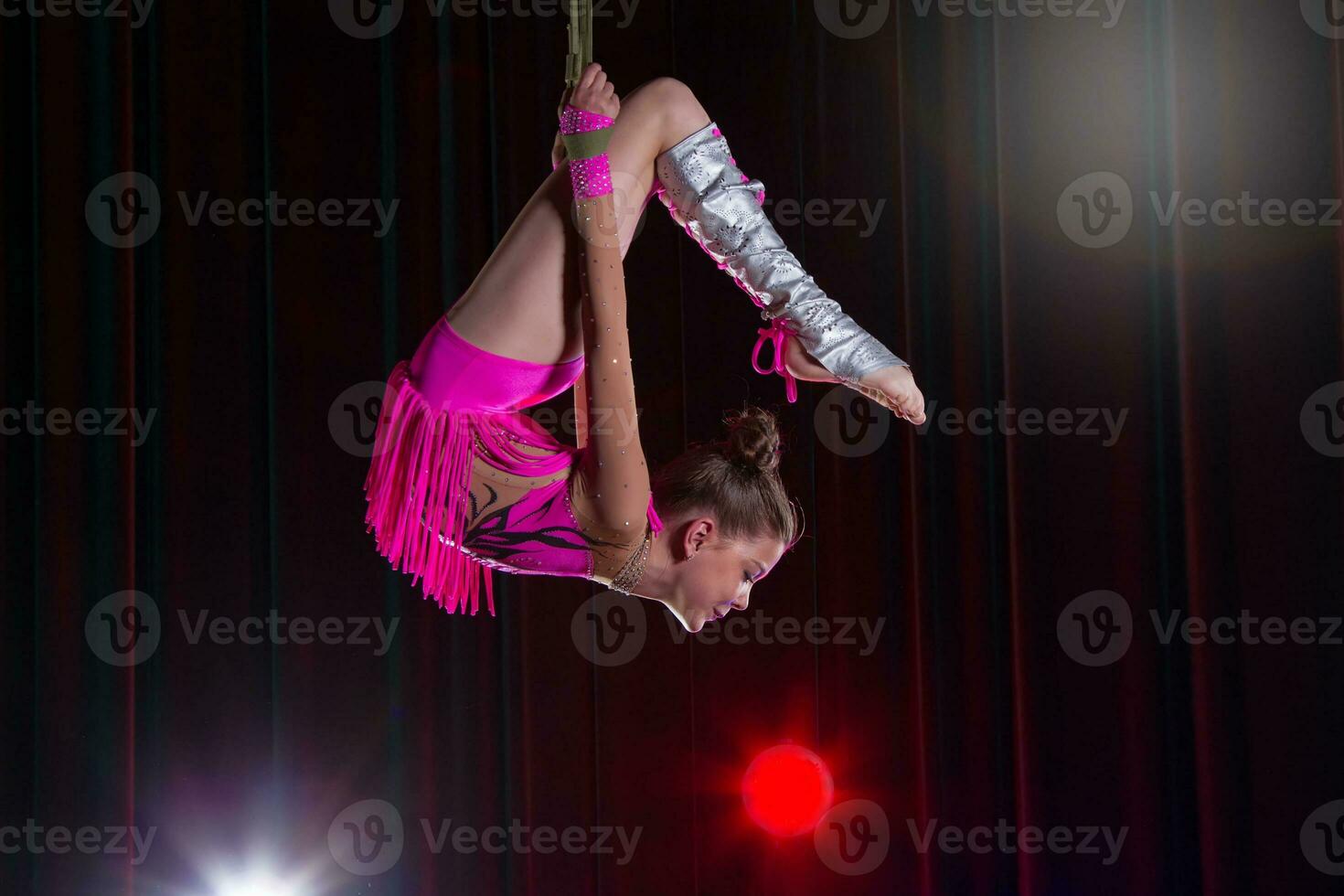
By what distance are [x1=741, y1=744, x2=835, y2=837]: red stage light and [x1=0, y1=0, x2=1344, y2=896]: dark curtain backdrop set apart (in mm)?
40

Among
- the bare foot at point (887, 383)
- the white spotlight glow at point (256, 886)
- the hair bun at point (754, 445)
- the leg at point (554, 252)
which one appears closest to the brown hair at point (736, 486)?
the hair bun at point (754, 445)

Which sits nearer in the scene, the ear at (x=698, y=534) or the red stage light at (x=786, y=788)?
the ear at (x=698, y=534)

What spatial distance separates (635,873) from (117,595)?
61.3 inches

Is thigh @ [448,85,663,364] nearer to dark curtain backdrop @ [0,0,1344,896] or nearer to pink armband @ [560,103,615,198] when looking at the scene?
pink armband @ [560,103,615,198]

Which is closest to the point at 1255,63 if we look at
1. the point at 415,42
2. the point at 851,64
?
the point at 851,64

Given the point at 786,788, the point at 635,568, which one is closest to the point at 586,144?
the point at 635,568

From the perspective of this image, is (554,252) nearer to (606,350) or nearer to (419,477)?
(606,350)

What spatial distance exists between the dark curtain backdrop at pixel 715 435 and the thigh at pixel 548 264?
1.69m

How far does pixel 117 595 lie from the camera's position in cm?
303

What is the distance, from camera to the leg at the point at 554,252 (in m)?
1.49

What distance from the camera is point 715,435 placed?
3.25 metres

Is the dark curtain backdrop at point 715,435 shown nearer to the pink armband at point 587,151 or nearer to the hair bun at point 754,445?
the hair bun at point 754,445

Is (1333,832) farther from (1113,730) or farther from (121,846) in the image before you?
(121,846)

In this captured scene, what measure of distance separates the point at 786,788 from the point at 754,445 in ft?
5.75
